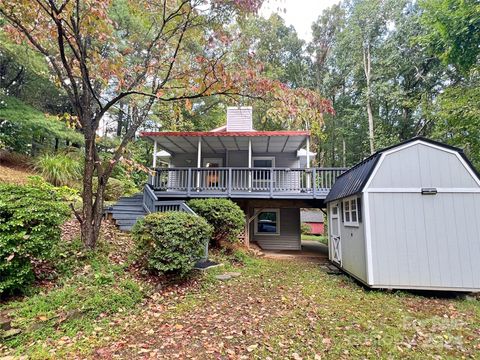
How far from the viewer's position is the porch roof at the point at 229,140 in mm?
10945

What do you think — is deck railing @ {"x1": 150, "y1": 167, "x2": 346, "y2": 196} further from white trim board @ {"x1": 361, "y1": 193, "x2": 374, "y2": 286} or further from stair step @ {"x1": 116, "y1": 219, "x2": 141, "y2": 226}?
white trim board @ {"x1": 361, "y1": 193, "x2": 374, "y2": 286}

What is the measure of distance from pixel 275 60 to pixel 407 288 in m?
23.4

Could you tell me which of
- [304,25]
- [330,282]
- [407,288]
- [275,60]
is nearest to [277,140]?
[330,282]

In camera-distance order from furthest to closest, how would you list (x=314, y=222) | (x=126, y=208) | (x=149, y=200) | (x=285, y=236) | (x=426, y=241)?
(x=314, y=222) → (x=285, y=236) → (x=149, y=200) → (x=126, y=208) → (x=426, y=241)

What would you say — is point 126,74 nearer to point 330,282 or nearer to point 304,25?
point 330,282

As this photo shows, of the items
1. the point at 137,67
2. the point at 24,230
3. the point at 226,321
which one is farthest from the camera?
the point at 137,67

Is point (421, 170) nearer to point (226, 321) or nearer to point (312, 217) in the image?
point (226, 321)

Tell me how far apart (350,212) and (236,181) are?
5061 mm

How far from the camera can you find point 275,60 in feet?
81.0

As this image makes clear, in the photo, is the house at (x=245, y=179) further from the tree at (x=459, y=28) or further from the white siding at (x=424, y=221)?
the tree at (x=459, y=28)

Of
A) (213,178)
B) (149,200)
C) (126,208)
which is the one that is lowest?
(126,208)

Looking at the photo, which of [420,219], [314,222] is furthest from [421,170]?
[314,222]

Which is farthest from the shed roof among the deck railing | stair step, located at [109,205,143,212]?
stair step, located at [109,205,143,212]

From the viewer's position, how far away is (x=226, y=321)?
413 centimetres
